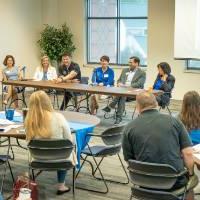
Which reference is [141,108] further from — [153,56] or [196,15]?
[153,56]

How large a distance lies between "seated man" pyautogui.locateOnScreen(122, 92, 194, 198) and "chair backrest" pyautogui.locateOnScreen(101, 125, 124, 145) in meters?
1.01

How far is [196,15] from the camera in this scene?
918 centimetres

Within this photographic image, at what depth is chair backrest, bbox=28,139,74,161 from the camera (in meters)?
4.04

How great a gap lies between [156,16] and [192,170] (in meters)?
7.61

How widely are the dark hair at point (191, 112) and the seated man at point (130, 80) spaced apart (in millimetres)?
4025

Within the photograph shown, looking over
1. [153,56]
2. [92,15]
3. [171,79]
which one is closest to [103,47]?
[92,15]

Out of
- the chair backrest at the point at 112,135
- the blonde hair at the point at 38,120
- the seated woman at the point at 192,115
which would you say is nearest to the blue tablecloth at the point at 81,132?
the chair backrest at the point at 112,135

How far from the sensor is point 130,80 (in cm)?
835

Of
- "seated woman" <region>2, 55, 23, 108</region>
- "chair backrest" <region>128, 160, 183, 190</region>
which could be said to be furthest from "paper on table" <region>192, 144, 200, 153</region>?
"seated woman" <region>2, 55, 23, 108</region>

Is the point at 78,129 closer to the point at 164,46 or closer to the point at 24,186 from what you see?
the point at 24,186

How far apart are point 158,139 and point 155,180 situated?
0.93 ft

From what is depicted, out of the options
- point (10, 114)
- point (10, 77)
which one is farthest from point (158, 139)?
point (10, 77)

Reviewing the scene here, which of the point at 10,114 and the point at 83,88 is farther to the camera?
the point at 83,88

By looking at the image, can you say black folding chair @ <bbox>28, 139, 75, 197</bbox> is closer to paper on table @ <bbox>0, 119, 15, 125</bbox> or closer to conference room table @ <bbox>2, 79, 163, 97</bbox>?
paper on table @ <bbox>0, 119, 15, 125</bbox>
